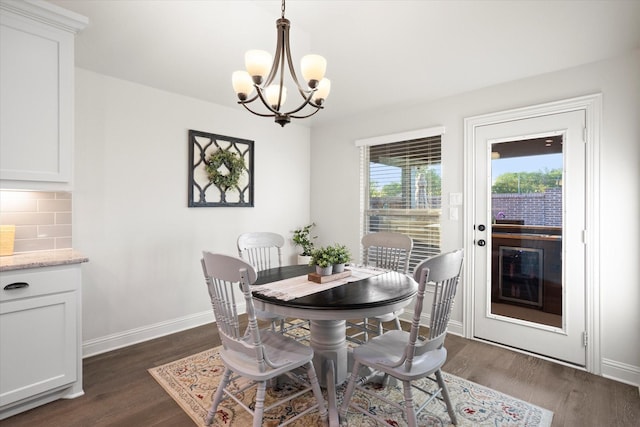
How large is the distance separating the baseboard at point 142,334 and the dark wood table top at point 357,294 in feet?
5.19

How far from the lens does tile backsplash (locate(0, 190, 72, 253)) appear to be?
2486mm

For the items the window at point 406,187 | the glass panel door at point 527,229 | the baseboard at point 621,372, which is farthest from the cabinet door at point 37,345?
the baseboard at point 621,372

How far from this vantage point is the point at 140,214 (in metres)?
3.23

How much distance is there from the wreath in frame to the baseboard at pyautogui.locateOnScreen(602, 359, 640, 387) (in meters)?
3.75

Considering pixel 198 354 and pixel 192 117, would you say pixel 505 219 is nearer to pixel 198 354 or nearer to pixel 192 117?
pixel 198 354

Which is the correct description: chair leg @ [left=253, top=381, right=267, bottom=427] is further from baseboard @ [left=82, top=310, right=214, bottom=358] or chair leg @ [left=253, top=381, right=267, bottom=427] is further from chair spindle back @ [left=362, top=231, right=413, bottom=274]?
baseboard @ [left=82, top=310, right=214, bottom=358]

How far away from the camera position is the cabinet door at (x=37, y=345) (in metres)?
2.01

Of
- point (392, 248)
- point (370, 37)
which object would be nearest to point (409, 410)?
point (392, 248)

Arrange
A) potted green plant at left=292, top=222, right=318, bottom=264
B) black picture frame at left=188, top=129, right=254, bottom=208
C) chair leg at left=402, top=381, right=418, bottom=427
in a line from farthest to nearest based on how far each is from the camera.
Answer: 1. potted green plant at left=292, top=222, right=318, bottom=264
2. black picture frame at left=188, top=129, right=254, bottom=208
3. chair leg at left=402, top=381, right=418, bottom=427

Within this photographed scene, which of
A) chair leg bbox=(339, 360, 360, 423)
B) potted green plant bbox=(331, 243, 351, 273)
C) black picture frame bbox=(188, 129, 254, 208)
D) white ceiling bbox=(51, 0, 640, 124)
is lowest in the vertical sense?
chair leg bbox=(339, 360, 360, 423)

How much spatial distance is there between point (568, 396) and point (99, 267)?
3.81m

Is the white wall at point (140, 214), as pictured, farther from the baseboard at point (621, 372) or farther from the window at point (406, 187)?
the baseboard at point (621, 372)

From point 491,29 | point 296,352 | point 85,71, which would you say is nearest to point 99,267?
point 85,71

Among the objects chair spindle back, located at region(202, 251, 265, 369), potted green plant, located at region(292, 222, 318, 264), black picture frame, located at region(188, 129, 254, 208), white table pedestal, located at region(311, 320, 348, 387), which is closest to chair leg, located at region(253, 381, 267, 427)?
chair spindle back, located at region(202, 251, 265, 369)
